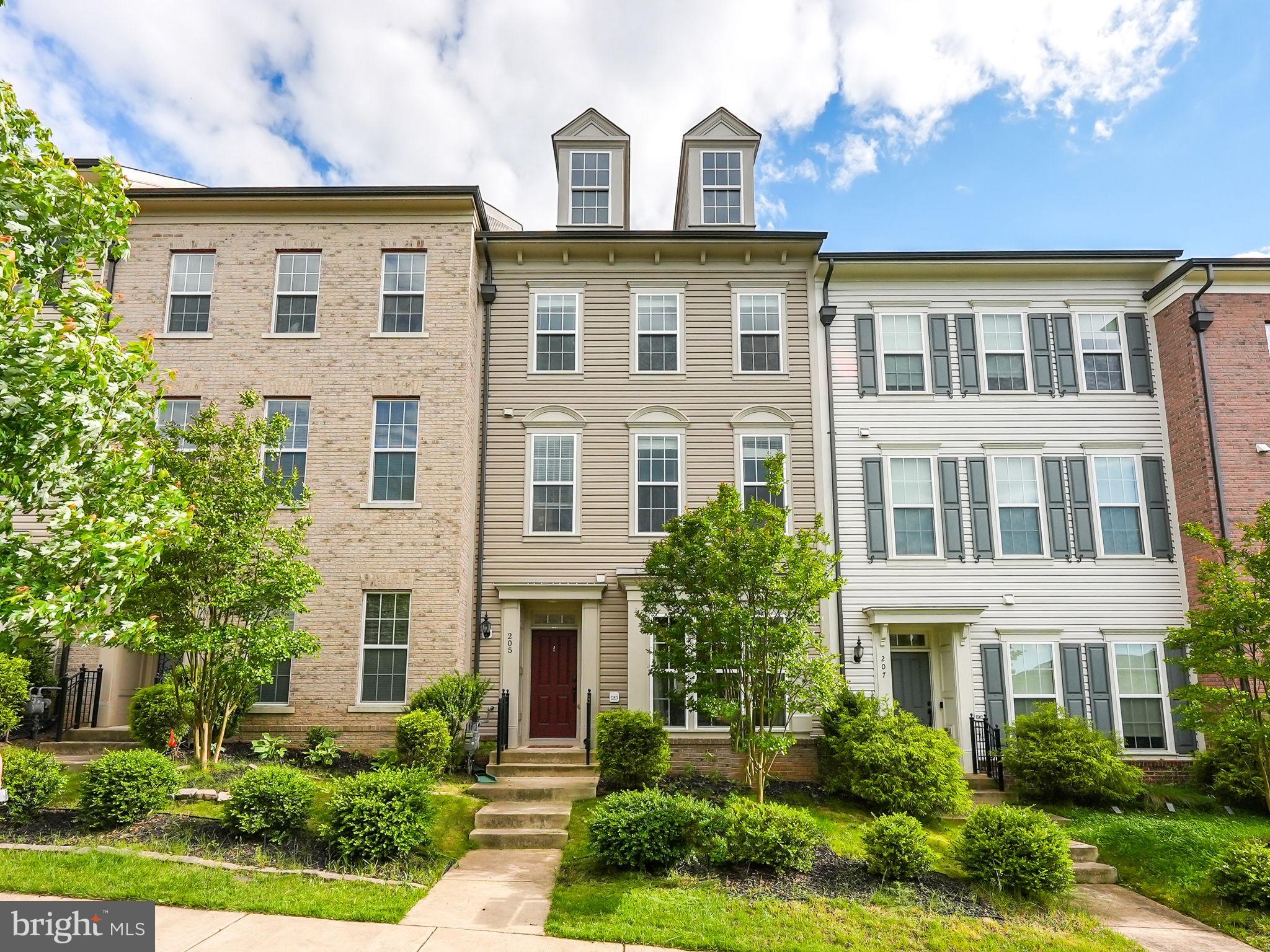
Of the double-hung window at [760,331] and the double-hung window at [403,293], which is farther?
the double-hung window at [760,331]

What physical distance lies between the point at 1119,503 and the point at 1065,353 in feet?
10.0

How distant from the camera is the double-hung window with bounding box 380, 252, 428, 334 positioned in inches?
608

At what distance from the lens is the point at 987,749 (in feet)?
46.5

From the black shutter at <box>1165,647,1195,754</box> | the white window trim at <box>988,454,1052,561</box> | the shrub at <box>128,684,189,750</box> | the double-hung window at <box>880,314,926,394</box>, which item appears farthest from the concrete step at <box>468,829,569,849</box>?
the black shutter at <box>1165,647,1195,754</box>

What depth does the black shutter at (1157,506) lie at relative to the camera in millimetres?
15594

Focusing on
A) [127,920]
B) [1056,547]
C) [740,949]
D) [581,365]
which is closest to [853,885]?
[740,949]

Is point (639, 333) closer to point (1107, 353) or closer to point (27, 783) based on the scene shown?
point (1107, 353)

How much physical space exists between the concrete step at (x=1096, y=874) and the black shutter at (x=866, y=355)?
8767 millimetres

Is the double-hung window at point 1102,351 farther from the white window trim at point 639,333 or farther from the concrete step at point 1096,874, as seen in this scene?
the concrete step at point 1096,874

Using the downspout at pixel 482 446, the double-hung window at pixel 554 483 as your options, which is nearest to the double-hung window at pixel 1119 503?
the double-hung window at pixel 554 483

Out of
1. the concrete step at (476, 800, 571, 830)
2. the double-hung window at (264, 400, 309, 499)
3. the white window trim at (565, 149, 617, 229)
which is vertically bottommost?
the concrete step at (476, 800, 571, 830)

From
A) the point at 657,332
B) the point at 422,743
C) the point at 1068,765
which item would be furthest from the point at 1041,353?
the point at 422,743

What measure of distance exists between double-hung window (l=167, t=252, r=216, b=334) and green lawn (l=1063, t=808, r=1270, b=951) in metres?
16.5

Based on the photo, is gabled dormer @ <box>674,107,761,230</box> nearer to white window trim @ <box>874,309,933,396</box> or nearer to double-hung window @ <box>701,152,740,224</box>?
double-hung window @ <box>701,152,740,224</box>
